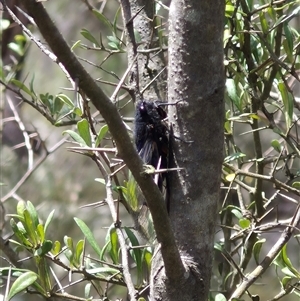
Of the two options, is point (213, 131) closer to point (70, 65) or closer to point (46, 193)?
point (70, 65)

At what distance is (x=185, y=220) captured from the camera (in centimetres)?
97

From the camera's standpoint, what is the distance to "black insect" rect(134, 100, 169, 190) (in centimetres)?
105

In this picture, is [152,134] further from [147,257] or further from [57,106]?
[57,106]

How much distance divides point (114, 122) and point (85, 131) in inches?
14.3

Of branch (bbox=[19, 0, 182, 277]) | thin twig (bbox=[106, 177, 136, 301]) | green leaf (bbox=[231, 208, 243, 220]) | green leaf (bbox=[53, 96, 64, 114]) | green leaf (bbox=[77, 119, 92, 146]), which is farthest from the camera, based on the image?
green leaf (bbox=[53, 96, 64, 114])

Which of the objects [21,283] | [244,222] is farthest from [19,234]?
[244,222]

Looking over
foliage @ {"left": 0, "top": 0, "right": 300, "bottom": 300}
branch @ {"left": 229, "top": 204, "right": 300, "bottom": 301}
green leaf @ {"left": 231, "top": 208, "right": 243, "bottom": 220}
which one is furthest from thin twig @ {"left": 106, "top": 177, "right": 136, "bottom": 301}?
green leaf @ {"left": 231, "top": 208, "right": 243, "bottom": 220}

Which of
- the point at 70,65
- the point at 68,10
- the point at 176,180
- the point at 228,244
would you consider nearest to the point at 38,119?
the point at 68,10

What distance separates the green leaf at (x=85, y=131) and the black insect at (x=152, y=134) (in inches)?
4.0

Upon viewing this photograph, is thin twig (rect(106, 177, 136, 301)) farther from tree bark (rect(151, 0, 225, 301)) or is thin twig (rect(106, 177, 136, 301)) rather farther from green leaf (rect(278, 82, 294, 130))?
green leaf (rect(278, 82, 294, 130))

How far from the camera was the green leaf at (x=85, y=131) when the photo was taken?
1074mm

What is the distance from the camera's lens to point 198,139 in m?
0.98

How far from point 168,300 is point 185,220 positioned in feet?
0.45

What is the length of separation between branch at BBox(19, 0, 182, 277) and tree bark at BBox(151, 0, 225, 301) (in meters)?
A: 0.06
